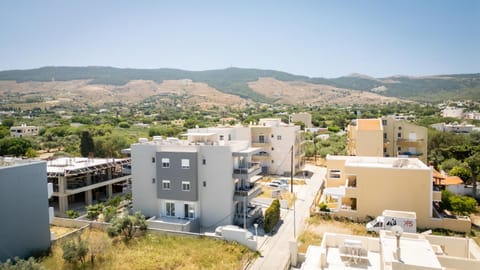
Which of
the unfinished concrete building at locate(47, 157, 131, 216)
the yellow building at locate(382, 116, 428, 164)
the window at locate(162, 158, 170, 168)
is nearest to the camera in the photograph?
the window at locate(162, 158, 170, 168)

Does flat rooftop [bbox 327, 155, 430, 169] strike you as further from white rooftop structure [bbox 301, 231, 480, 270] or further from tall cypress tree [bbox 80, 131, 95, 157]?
tall cypress tree [bbox 80, 131, 95, 157]

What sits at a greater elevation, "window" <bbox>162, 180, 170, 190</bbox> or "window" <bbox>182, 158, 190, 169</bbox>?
"window" <bbox>182, 158, 190, 169</bbox>

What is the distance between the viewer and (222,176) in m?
26.7

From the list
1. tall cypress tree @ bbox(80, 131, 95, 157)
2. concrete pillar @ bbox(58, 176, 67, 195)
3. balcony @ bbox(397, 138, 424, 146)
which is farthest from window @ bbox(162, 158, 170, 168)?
balcony @ bbox(397, 138, 424, 146)

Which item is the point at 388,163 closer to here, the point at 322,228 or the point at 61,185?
the point at 322,228

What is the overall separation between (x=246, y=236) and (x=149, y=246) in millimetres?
6190

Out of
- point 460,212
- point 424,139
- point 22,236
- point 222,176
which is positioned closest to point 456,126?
point 424,139

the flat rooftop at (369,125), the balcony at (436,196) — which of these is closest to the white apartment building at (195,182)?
the balcony at (436,196)

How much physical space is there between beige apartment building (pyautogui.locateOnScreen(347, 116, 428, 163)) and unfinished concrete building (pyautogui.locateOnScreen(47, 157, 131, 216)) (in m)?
28.5

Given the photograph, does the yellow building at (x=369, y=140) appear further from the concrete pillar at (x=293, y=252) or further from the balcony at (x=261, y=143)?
the concrete pillar at (x=293, y=252)

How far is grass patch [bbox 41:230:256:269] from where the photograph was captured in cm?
1944

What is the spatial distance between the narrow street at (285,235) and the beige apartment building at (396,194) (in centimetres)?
338

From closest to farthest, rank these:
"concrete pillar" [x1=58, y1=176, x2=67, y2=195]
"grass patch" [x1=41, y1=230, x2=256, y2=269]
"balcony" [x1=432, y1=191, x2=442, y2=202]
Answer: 1. "grass patch" [x1=41, y1=230, x2=256, y2=269]
2. "balcony" [x1=432, y1=191, x2=442, y2=202]
3. "concrete pillar" [x1=58, y1=176, x2=67, y2=195]

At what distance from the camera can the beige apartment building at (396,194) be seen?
26.8 meters
